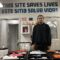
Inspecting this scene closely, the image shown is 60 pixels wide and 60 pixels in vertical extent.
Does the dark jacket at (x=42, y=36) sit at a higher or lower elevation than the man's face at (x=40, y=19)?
lower

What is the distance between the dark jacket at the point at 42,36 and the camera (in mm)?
3002

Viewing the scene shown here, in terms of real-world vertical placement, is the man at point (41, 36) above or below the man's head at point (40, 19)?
below

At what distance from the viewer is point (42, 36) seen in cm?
301

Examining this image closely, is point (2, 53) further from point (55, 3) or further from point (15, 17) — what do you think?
point (55, 3)

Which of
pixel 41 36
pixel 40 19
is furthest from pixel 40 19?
pixel 41 36

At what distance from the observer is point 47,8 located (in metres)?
3.30

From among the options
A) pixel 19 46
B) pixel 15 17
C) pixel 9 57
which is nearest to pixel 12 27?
pixel 15 17

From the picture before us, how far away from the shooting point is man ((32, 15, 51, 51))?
3000 millimetres

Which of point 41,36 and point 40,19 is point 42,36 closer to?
point 41,36

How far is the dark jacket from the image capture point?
3.00m

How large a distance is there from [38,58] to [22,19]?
134 centimetres

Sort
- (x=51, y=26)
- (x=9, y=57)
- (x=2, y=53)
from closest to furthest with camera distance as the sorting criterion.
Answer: (x=9, y=57), (x=2, y=53), (x=51, y=26)

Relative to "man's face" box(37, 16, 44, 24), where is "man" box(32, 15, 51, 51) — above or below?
below

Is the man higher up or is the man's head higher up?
the man's head
